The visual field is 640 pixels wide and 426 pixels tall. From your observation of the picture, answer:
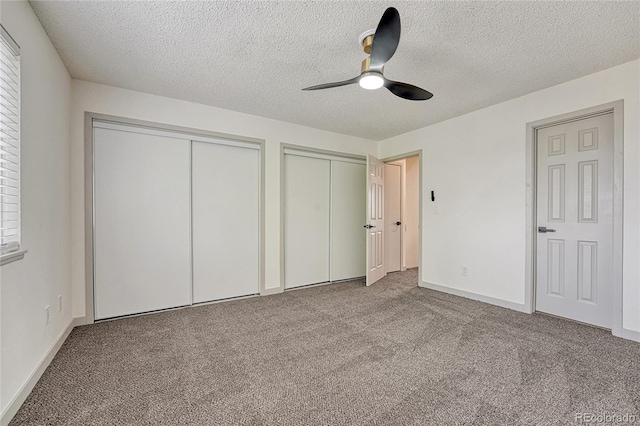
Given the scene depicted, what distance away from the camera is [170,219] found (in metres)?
3.28

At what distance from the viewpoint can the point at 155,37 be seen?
2.13 meters

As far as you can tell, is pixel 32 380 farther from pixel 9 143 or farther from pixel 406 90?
pixel 406 90

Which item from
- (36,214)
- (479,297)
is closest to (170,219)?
(36,214)

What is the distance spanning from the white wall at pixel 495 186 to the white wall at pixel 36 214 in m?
4.16

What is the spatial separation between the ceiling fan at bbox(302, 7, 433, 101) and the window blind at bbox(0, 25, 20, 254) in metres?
1.99

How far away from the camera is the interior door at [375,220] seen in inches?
173

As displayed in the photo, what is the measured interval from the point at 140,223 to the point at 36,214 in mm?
1211

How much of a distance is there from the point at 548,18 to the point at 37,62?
343 centimetres

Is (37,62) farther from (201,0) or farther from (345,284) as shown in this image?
(345,284)

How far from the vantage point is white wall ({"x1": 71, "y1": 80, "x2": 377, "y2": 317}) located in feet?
9.12

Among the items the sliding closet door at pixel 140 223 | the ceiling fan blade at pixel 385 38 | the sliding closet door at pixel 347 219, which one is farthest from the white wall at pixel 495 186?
the sliding closet door at pixel 140 223

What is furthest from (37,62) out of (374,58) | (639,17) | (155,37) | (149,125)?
(639,17)

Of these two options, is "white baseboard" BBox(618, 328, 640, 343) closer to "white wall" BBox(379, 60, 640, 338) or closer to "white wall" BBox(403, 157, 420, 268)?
"white wall" BBox(379, 60, 640, 338)

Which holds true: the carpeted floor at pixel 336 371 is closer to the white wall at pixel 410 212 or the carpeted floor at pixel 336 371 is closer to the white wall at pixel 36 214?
the white wall at pixel 36 214
